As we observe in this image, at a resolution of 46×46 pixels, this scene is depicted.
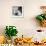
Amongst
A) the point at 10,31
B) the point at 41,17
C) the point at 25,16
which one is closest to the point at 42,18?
the point at 41,17

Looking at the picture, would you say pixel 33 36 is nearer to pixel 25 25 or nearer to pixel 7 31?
pixel 25 25

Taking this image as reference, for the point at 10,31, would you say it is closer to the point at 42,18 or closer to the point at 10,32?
the point at 10,32

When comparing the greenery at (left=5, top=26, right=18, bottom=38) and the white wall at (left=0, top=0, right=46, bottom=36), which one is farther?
the white wall at (left=0, top=0, right=46, bottom=36)

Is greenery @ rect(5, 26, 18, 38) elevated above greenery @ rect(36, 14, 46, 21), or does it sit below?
below

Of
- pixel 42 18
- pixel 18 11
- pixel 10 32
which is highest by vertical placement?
pixel 18 11

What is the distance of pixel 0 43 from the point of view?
2.86 m

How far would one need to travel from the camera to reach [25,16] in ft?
10.2

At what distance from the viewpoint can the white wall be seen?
3.11 meters

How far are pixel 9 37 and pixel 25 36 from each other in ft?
0.99

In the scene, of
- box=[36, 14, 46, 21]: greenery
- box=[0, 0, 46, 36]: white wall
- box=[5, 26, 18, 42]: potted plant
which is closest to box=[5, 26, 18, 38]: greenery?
box=[5, 26, 18, 42]: potted plant

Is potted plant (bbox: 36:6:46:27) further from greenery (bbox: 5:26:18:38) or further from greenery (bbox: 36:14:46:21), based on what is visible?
greenery (bbox: 5:26:18:38)

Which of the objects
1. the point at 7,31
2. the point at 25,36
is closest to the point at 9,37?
the point at 7,31

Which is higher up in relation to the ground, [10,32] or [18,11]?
[18,11]

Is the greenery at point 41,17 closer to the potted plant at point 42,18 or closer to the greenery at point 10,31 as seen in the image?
the potted plant at point 42,18
